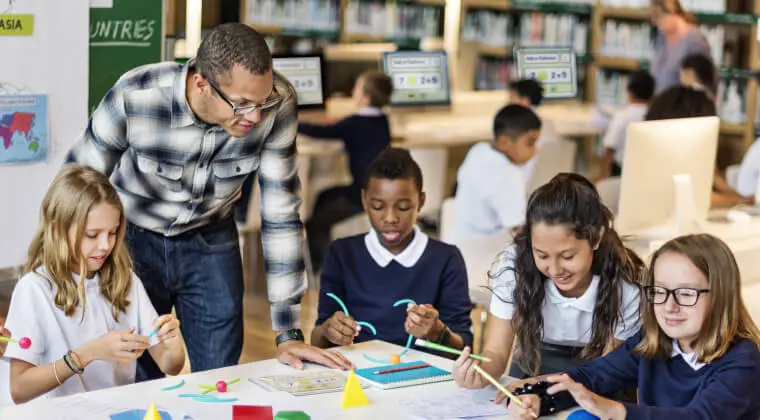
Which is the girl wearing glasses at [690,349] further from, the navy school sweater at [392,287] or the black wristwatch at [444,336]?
the navy school sweater at [392,287]

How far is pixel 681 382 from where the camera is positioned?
2338mm

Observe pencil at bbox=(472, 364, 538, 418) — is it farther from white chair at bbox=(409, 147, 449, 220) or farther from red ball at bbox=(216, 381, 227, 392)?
white chair at bbox=(409, 147, 449, 220)

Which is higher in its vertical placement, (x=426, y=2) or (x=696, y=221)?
(x=426, y=2)

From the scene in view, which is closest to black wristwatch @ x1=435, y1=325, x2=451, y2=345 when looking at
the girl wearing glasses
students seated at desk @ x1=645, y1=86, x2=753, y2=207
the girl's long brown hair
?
the girl's long brown hair

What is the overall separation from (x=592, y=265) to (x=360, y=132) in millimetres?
3323

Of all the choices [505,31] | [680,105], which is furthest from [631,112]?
[505,31]

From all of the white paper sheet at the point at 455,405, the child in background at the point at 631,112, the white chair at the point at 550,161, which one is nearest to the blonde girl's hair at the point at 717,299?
the white paper sheet at the point at 455,405

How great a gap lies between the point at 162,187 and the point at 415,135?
3.98m

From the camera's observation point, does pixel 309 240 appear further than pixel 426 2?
No

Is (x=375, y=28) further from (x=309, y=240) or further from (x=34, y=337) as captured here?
(x=34, y=337)

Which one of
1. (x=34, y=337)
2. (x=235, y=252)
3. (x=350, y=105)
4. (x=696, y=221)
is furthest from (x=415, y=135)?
(x=34, y=337)

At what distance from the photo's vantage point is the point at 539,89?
5.89m

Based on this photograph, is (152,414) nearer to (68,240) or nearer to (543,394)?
(68,240)

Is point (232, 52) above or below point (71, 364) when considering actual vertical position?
above
